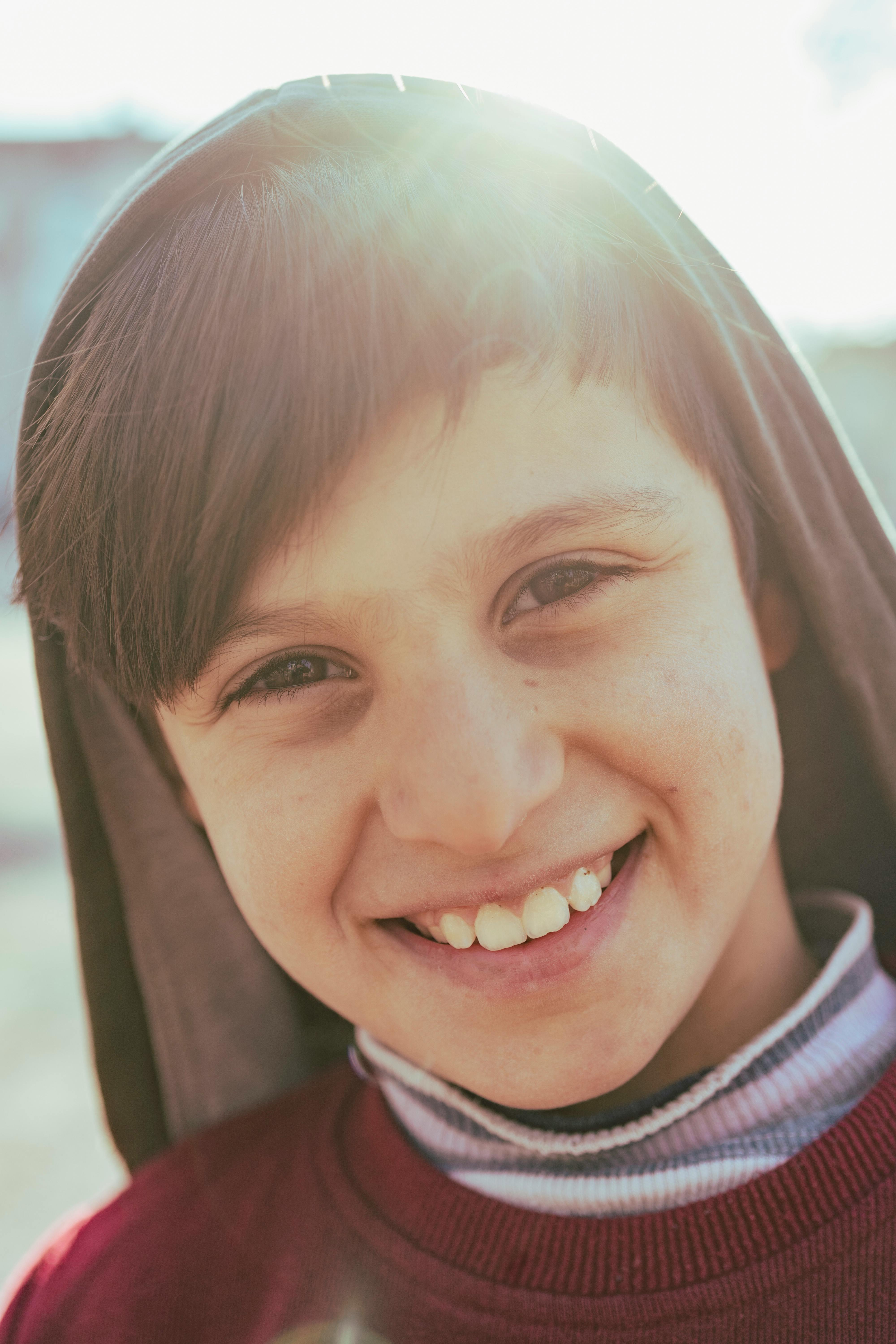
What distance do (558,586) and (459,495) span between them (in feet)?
0.54

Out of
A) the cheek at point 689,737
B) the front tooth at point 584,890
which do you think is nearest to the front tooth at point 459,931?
the front tooth at point 584,890

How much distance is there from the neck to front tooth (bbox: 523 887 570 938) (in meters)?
0.29

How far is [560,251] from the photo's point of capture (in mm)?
969

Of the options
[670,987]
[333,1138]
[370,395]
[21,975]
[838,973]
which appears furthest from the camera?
[21,975]

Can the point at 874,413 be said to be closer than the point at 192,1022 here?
No

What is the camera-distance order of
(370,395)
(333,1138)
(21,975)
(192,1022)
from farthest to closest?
1. (21,975)
2. (192,1022)
3. (333,1138)
4. (370,395)

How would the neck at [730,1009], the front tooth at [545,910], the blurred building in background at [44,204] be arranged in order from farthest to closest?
the blurred building in background at [44,204]
the neck at [730,1009]
the front tooth at [545,910]

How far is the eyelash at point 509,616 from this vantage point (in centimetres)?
95

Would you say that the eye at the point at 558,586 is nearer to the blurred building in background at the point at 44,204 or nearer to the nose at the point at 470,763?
the nose at the point at 470,763

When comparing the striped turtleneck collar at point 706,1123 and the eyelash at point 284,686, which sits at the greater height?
the eyelash at point 284,686

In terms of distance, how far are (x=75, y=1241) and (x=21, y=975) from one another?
2.41 m

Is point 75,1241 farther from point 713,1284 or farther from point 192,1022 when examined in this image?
point 713,1284

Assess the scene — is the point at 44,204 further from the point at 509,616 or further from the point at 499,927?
the point at 499,927

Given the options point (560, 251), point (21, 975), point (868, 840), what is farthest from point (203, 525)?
point (21, 975)
